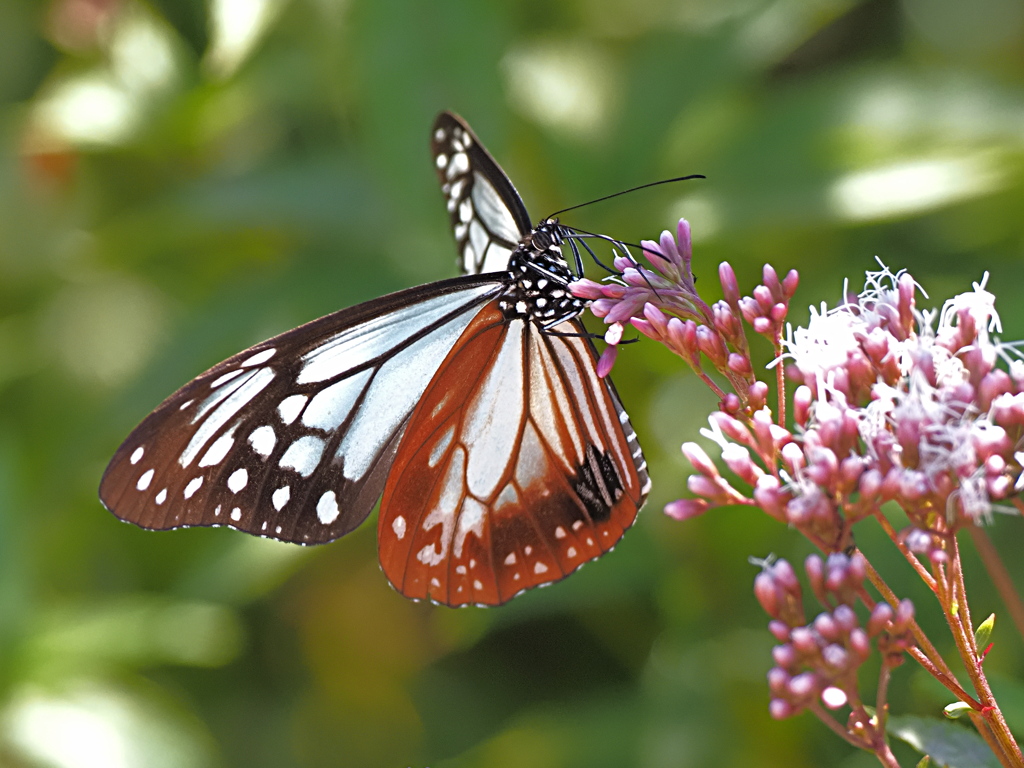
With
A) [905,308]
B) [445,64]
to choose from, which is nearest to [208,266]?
[445,64]

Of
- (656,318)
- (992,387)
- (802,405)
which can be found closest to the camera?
(992,387)

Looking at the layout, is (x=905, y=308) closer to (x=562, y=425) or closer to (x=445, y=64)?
(x=562, y=425)

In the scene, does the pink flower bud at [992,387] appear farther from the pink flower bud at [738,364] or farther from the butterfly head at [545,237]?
the butterfly head at [545,237]

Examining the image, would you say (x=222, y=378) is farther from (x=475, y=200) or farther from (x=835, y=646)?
(x=835, y=646)

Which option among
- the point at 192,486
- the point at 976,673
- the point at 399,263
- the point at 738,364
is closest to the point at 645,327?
the point at 738,364

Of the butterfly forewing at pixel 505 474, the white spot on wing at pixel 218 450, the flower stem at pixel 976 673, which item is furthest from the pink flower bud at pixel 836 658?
the white spot on wing at pixel 218 450

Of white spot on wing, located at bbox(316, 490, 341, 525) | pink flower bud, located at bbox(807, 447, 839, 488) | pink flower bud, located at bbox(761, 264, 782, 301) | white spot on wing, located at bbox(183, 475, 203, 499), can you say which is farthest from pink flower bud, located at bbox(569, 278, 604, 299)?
white spot on wing, located at bbox(183, 475, 203, 499)

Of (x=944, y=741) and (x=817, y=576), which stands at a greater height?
(x=817, y=576)
